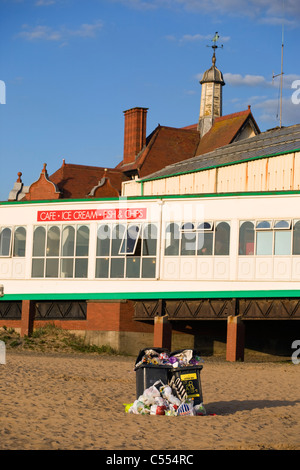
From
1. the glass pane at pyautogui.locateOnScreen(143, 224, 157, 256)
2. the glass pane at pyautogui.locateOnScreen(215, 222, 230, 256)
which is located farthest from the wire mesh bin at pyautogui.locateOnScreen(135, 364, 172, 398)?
the glass pane at pyautogui.locateOnScreen(143, 224, 157, 256)

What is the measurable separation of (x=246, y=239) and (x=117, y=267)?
5992mm

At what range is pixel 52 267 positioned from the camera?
3619 cm

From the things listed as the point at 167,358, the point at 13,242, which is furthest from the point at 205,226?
the point at 167,358

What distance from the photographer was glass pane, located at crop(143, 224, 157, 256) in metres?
34.2

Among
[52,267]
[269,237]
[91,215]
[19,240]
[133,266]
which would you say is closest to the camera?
[269,237]

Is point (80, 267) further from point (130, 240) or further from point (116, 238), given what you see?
point (130, 240)

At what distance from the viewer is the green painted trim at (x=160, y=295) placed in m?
31.9

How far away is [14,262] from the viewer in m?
36.9

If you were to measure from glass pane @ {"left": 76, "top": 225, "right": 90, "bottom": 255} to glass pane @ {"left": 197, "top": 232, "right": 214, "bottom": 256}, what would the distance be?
5.31 m

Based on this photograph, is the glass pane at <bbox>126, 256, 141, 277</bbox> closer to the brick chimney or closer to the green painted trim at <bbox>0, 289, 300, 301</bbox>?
the green painted trim at <bbox>0, 289, 300, 301</bbox>

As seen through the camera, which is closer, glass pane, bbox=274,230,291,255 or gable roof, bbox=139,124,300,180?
glass pane, bbox=274,230,291,255

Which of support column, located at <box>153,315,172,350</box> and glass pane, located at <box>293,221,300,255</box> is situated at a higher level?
glass pane, located at <box>293,221,300,255</box>

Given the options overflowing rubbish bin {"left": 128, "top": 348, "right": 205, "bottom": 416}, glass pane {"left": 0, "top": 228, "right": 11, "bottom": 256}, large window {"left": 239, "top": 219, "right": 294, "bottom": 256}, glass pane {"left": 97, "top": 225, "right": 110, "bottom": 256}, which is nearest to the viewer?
overflowing rubbish bin {"left": 128, "top": 348, "right": 205, "bottom": 416}
